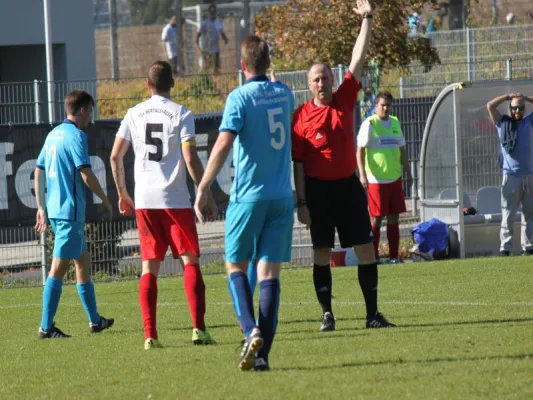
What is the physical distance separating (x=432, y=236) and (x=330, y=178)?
7.71 meters

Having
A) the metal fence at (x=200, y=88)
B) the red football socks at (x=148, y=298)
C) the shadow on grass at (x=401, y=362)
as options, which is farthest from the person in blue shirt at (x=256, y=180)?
the metal fence at (x=200, y=88)

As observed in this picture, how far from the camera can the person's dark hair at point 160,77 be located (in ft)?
31.2

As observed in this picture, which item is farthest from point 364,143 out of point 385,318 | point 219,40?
point 219,40

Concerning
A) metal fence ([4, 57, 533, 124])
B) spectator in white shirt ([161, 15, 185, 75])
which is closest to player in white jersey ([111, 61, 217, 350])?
metal fence ([4, 57, 533, 124])

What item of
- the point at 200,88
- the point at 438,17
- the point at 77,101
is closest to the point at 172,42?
the point at 438,17

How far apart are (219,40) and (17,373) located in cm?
3088

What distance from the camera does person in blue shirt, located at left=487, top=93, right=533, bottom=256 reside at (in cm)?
1733

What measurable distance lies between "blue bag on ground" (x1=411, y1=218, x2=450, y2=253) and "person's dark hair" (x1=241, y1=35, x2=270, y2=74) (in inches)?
380

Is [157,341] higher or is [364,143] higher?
[364,143]

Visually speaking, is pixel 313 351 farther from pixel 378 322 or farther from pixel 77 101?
pixel 77 101

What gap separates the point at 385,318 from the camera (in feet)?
35.6

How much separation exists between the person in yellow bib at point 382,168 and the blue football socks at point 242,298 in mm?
8760

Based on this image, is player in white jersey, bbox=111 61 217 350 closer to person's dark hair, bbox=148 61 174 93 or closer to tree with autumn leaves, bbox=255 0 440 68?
person's dark hair, bbox=148 61 174 93

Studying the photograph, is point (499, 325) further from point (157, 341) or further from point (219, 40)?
point (219, 40)
